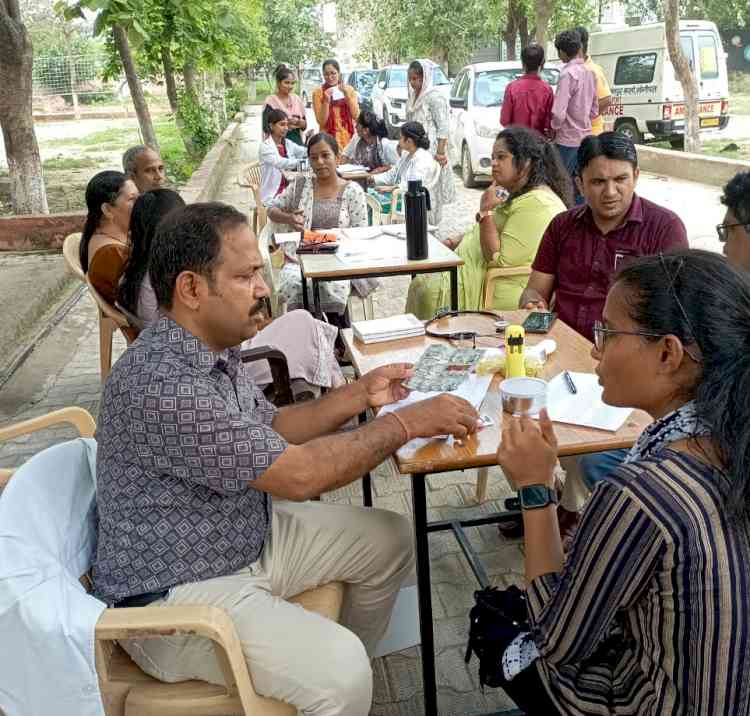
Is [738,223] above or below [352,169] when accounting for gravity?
above

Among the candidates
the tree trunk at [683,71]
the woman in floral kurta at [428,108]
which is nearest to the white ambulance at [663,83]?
the tree trunk at [683,71]

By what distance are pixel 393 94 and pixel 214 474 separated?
1558 cm

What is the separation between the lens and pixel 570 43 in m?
6.95

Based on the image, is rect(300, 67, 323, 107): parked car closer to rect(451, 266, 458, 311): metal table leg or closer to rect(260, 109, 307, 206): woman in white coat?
rect(260, 109, 307, 206): woman in white coat

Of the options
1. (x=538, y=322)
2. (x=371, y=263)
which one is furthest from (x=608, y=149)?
(x=371, y=263)

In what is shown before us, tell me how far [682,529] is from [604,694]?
41cm

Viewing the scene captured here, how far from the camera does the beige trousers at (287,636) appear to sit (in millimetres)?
1617

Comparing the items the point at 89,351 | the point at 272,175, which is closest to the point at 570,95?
the point at 272,175

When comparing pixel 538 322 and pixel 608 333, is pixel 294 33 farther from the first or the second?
pixel 608 333

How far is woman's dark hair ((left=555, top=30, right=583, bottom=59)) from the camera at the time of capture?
6.96 m

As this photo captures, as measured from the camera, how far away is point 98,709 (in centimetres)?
147

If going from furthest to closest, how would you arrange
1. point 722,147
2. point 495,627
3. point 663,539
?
point 722,147 → point 495,627 → point 663,539

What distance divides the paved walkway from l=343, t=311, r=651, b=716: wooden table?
218mm

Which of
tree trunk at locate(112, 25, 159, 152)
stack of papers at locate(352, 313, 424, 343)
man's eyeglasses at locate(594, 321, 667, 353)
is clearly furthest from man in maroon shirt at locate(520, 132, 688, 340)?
tree trunk at locate(112, 25, 159, 152)
